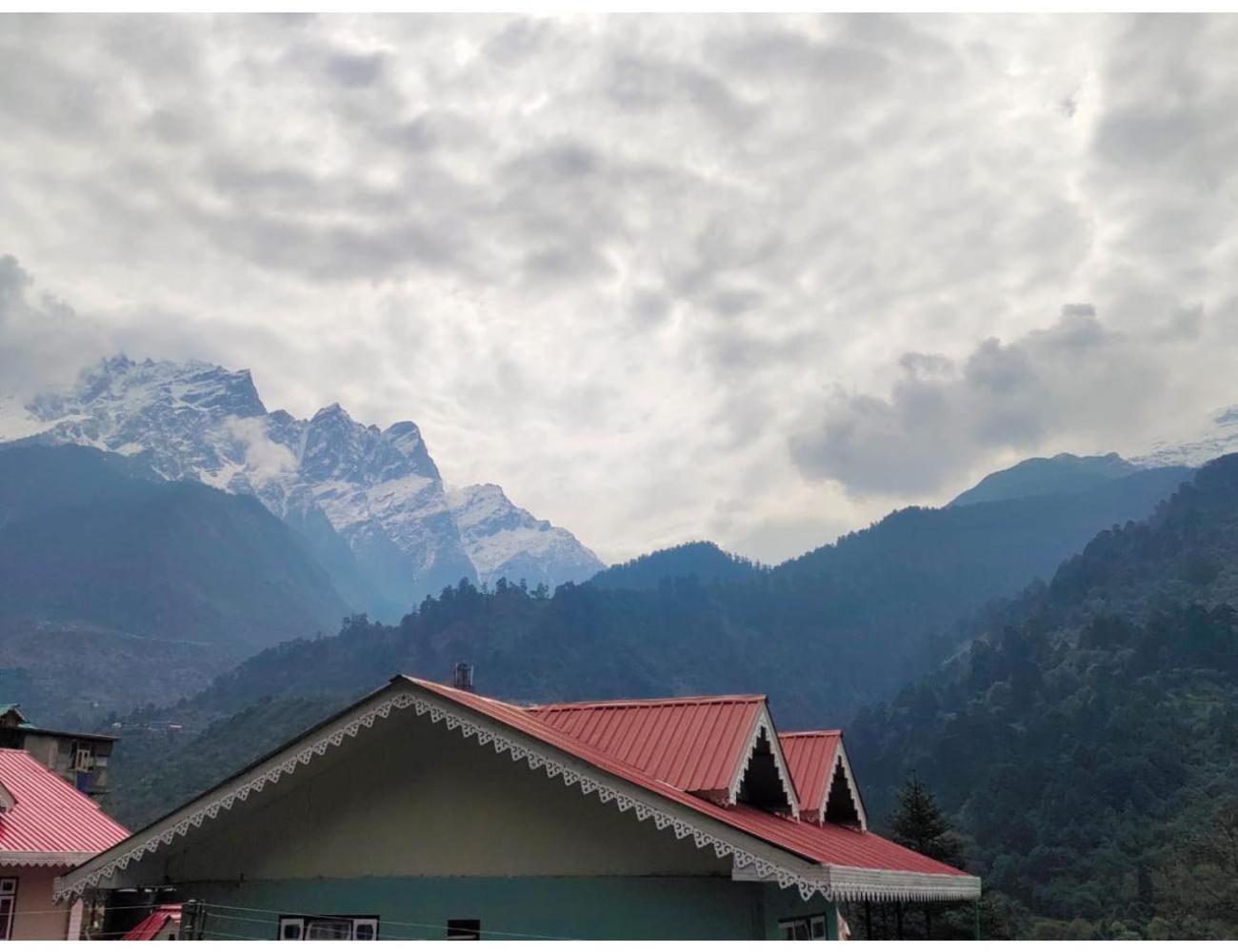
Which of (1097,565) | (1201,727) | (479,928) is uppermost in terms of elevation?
(1097,565)

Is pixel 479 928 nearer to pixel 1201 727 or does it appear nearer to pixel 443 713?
pixel 443 713

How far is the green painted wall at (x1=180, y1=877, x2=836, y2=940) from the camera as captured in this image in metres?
11.1

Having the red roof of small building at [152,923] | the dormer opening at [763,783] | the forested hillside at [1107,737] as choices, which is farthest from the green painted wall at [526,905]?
the forested hillside at [1107,737]

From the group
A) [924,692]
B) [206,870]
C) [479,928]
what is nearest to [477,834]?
[479,928]

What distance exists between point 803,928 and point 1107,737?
126864 mm

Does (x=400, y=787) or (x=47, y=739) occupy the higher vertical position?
(x=47, y=739)

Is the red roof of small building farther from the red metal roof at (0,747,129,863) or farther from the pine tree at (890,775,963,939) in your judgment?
the pine tree at (890,775,963,939)

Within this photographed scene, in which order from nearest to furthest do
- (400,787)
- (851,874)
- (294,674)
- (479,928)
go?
1. (851,874)
2. (479,928)
3. (400,787)
4. (294,674)

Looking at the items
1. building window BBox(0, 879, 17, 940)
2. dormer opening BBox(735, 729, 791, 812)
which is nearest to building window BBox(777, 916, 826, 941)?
dormer opening BBox(735, 729, 791, 812)

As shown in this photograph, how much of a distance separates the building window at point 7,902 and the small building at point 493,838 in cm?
877

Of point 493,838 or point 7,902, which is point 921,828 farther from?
point 493,838

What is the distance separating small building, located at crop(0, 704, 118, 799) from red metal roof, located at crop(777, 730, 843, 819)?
27.7m

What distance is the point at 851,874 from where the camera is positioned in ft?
34.2

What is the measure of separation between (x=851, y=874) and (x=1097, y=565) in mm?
187250
